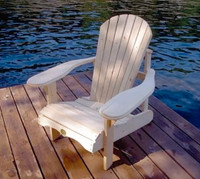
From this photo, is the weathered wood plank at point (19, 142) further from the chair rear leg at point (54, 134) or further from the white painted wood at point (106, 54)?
the white painted wood at point (106, 54)

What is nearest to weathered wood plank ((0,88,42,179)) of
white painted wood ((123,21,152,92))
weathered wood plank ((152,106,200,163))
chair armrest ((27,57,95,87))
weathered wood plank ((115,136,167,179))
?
chair armrest ((27,57,95,87))

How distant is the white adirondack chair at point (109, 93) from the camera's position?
1639mm

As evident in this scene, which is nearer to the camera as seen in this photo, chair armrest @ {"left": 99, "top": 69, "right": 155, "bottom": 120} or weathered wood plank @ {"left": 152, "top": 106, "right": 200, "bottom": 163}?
chair armrest @ {"left": 99, "top": 69, "right": 155, "bottom": 120}

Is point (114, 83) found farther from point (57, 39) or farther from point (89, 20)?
point (89, 20)

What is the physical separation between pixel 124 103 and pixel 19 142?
3.56ft

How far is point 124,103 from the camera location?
1.57m

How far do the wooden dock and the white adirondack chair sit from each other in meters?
0.14

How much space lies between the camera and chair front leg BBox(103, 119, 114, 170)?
1.63m

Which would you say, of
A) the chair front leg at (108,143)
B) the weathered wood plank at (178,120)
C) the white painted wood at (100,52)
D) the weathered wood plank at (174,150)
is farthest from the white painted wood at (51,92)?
the weathered wood plank at (178,120)

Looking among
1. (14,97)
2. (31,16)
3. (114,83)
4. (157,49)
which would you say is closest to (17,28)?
(31,16)

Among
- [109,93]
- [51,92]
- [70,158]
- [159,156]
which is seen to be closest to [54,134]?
[70,158]

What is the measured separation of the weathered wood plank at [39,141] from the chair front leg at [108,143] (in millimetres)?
324

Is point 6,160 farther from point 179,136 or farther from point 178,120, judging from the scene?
point 178,120

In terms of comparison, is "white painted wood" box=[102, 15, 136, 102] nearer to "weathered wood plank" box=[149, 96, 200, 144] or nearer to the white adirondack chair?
the white adirondack chair
